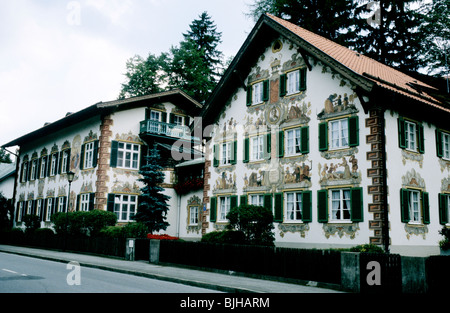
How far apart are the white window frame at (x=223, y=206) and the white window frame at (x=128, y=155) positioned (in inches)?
306

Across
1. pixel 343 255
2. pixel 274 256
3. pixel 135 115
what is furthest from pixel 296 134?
pixel 135 115

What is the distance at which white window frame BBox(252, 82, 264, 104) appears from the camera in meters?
23.9

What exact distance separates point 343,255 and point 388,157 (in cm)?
695

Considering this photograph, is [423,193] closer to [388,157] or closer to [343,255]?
[388,157]

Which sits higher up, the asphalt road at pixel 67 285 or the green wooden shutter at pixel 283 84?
the green wooden shutter at pixel 283 84

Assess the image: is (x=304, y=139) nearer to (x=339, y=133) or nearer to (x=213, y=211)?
(x=339, y=133)

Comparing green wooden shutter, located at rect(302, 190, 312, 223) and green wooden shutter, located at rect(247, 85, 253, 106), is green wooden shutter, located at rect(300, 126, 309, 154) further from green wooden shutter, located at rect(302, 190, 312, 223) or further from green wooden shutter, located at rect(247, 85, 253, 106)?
green wooden shutter, located at rect(247, 85, 253, 106)

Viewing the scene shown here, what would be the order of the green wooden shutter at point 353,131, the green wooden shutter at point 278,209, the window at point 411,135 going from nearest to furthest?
the green wooden shutter at point 353,131
the window at point 411,135
the green wooden shutter at point 278,209

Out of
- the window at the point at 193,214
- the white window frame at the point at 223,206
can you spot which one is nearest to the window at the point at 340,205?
the white window frame at the point at 223,206

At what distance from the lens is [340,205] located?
1906 centimetres

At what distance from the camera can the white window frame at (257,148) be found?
23.3 metres

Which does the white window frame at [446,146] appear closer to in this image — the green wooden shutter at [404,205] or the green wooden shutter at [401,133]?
the green wooden shutter at [401,133]

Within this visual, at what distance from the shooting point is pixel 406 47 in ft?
112

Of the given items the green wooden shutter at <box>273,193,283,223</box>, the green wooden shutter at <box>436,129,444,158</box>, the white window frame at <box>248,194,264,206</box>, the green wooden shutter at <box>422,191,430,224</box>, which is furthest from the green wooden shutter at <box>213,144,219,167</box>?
the green wooden shutter at <box>436,129,444,158</box>
